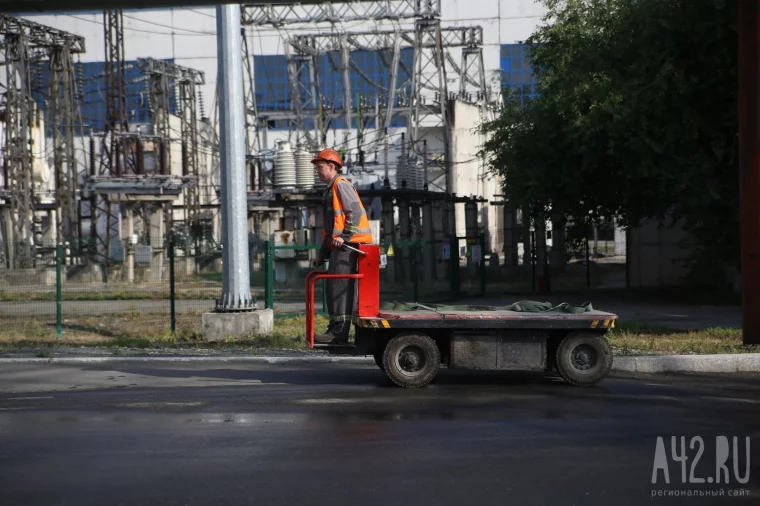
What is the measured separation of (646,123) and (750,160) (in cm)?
805

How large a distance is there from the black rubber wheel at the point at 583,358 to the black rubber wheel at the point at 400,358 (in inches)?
50.4

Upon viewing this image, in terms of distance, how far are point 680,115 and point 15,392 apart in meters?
14.5

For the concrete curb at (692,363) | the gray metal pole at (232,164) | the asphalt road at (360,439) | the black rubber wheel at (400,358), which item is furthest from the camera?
the gray metal pole at (232,164)

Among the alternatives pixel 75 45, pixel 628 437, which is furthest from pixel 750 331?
pixel 75 45

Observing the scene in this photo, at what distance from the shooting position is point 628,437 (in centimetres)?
788

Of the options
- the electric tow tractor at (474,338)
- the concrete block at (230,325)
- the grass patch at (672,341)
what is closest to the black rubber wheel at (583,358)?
the electric tow tractor at (474,338)

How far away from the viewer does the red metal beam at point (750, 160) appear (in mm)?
12727

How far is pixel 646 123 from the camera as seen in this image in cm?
2080

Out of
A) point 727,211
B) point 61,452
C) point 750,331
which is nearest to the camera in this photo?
point 61,452

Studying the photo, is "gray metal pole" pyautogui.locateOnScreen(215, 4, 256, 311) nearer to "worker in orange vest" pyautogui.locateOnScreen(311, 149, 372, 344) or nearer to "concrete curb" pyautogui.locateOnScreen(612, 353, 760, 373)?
"worker in orange vest" pyautogui.locateOnScreen(311, 149, 372, 344)

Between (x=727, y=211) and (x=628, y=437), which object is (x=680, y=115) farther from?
(x=628, y=437)

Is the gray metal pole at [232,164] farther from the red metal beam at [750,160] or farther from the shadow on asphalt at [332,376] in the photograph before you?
the red metal beam at [750,160]

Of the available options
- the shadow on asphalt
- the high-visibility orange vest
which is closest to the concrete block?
the shadow on asphalt

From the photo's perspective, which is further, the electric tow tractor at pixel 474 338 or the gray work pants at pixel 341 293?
the gray work pants at pixel 341 293
